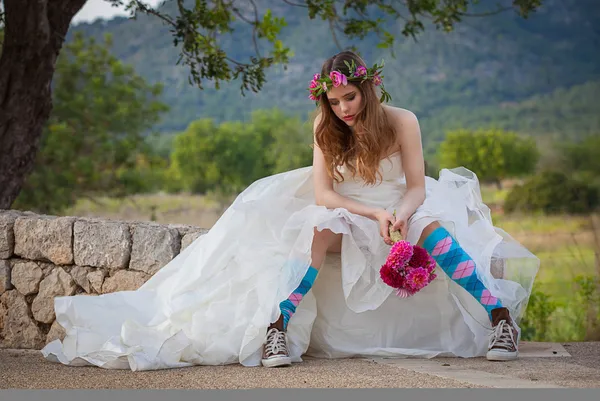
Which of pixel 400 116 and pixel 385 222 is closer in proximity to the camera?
pixel 385 222

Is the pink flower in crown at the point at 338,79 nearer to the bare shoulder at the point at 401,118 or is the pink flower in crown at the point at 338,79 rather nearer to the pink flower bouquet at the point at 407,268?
the bare shoulder at the point at 401,118

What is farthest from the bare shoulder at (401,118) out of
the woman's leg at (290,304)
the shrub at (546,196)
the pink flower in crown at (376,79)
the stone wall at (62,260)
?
the shrub at (546,196)

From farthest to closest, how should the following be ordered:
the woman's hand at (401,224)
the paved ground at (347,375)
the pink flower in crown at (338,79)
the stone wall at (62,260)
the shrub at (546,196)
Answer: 1. the shrub at (546,196)
2. the stone wall at (62,260)
3. the pink flower in crown at (338,79)
4. the woman's hand at (401,224)
5. the paved ground at (347,375)

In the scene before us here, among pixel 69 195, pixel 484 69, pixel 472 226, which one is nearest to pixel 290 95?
pixel 484 69

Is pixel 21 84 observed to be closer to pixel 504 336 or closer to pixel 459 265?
pixel 459 265

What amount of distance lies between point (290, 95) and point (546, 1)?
1087 centimetres

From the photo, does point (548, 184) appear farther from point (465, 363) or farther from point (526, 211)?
point (465, 363)

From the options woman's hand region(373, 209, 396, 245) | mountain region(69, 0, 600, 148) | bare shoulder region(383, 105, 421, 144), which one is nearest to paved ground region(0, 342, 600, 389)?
woman's hand region(373, 209, 396, 245)

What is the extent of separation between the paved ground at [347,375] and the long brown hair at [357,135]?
0.85 metres

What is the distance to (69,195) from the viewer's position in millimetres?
17000

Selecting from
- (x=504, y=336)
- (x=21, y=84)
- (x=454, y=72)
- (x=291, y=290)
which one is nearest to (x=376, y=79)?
(x=291, y=290)

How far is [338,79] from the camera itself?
140 inches

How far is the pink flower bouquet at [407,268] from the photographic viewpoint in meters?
3.28

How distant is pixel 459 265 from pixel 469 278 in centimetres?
7
